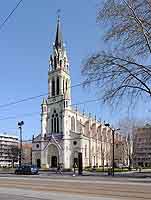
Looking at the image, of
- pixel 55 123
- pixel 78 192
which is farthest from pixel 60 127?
pixel 78 192

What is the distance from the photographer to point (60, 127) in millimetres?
117500

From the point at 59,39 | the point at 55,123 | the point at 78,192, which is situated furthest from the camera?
the point at 59,39

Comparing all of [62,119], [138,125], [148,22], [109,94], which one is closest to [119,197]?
[109,94]

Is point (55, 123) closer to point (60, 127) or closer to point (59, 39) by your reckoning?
point (60, 127)

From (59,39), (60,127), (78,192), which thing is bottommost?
(78,192)

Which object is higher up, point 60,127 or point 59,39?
point 59,39

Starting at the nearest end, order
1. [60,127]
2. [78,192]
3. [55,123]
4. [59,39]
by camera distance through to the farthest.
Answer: [78,192] < [60,127] < [55,123] < [59,39]

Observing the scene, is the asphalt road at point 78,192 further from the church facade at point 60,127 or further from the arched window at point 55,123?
the arched window at point 55,123

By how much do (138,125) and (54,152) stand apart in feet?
117

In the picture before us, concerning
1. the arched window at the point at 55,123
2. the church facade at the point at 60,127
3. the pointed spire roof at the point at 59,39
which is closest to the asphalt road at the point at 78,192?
the church facade at the point at 60,127

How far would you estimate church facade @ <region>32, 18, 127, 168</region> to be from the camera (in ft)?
379

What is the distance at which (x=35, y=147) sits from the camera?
122 metres

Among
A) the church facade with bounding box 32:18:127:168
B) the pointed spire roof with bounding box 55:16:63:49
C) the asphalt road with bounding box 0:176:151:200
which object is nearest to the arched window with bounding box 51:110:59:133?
the church facade with bounding box 32:18:127:168

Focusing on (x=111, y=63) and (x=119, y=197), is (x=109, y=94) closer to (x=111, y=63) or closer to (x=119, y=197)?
(x=111, y=63)
